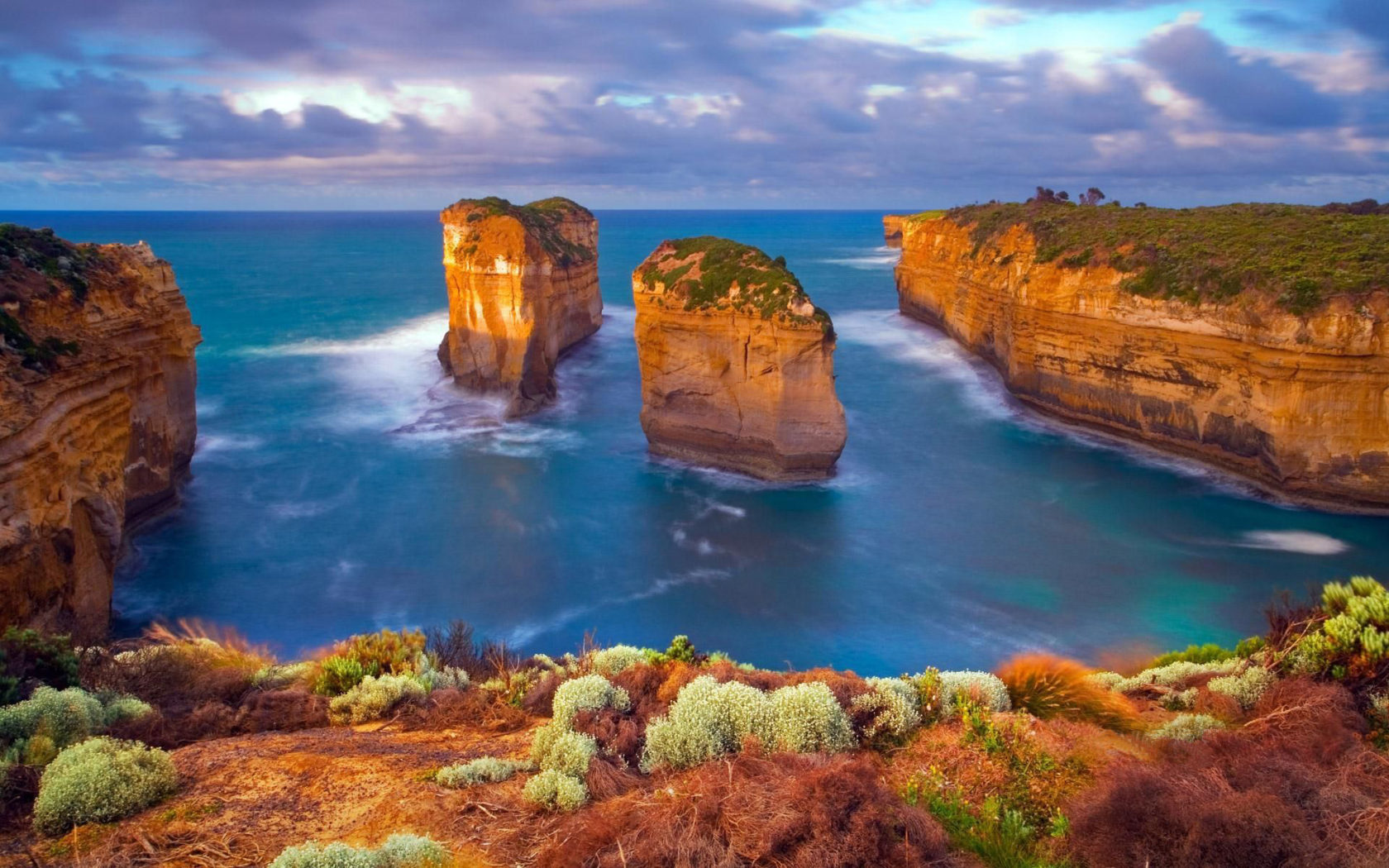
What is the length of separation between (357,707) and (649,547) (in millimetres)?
14640

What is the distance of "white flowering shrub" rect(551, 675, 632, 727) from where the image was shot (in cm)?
780

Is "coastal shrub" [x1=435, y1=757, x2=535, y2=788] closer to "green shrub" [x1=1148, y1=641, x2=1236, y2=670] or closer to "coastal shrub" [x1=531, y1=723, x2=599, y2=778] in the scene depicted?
"coastal shrub" [x1=531, y1=723, x2=599, y2=778]

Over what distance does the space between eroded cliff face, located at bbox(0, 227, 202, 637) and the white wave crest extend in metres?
26.3

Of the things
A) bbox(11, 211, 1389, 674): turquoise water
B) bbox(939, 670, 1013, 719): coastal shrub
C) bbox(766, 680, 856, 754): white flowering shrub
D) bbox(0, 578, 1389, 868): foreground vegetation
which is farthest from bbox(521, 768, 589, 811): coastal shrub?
bbox(11, 211, 1389, 674): turquoise water

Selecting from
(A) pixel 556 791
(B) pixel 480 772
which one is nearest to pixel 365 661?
(B) pixel 480 772

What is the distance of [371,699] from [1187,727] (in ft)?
26.3

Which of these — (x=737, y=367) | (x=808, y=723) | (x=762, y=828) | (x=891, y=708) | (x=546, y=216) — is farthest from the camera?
(x=546, y=216)

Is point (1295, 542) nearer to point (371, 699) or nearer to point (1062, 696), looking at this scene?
point (1062, 696)

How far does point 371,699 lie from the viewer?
9180mm

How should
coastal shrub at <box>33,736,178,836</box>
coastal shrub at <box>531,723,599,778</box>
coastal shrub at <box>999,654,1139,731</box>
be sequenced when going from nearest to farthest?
1. coastal shrub at <box>33,736,178,836</box>
2. coastal shrub at <box>531,723,599,778</box>
3. coastal shrub at <box>999,654,1139,731</box>

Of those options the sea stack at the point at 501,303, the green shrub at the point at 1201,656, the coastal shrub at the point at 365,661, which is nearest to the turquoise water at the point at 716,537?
the sea stack at the point at 501,303

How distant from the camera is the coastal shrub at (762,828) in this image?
5.12 m

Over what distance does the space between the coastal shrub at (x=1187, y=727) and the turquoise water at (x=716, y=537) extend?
9880mm

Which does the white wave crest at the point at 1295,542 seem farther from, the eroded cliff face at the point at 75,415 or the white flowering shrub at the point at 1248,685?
the eroded cliff face at the point at 75,415
